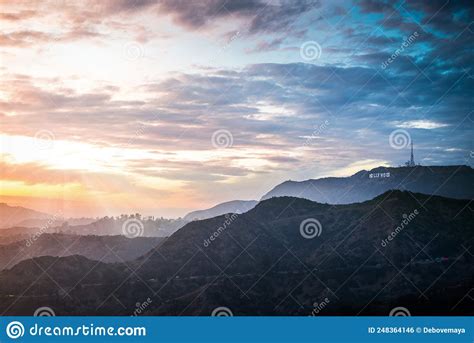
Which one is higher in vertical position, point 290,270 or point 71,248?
point 71,248

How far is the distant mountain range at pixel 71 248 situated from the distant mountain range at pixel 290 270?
139ft

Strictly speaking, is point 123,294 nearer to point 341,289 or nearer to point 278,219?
point 341,289

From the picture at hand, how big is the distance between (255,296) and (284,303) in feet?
19.3

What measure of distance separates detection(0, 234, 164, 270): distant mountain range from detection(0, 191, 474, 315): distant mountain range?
4230cm

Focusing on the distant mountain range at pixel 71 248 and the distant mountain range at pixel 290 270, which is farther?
the distant mountain range at pixel 71 248

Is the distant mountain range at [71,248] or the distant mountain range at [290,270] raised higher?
the distant mountain range at [71,248]

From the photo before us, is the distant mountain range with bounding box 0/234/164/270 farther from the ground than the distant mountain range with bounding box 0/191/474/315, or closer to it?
farther from the ground

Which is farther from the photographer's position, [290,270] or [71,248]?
[71,248]

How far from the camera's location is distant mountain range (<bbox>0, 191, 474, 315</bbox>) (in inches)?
3428

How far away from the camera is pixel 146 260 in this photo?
114375 mm

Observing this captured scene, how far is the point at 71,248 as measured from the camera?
153375 millimetres

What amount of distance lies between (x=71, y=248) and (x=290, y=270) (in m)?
79.4

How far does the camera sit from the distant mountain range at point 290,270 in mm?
87062

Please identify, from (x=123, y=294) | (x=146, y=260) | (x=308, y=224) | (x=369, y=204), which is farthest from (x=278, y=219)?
(x=123, y=294)
